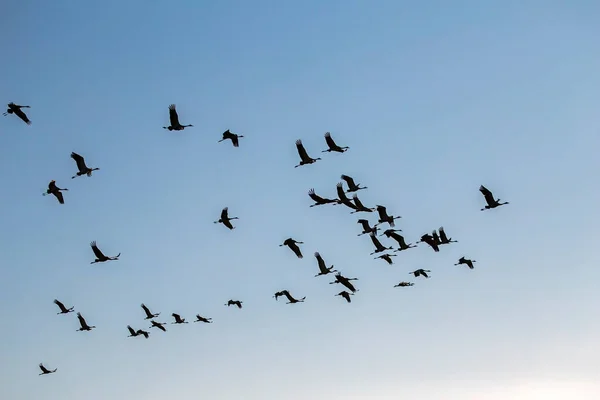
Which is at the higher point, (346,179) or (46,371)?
(346,179)

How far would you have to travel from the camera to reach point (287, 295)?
69.9 metres

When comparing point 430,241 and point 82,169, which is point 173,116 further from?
point 430,241

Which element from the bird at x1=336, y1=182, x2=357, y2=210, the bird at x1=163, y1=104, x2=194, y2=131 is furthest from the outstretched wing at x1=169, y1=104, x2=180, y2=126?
the bird at x1=336, y1=182, x2=357, y2=210

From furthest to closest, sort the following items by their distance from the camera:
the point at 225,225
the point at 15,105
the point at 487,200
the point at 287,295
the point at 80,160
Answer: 1. the point at 287,295
2. the point at 225,225
3. the point at 487,200
4. the point at 80,160
5. the point at 15,105

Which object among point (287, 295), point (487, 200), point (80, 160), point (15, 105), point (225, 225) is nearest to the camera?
point (15, 105)

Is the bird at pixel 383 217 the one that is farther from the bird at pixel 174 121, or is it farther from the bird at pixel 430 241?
the bird at pixel 174 121

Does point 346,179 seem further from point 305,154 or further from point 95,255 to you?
point 95,255

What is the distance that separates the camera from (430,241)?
63438 mm

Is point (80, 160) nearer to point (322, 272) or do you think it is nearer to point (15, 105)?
point (15, 105)

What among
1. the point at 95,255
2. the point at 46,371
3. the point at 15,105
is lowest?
the point at 46,371

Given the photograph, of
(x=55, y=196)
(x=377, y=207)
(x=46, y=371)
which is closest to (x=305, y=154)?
(x=377, y=207)

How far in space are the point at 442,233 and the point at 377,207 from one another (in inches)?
190

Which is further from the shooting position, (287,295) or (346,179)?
(287,295)

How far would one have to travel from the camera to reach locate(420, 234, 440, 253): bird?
63.2 meters
